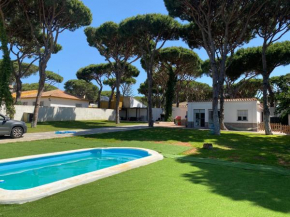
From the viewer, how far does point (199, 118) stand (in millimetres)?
24703

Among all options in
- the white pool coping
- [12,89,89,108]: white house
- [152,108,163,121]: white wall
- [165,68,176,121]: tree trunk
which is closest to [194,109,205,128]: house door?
[165,68,176,121]: tree trunk

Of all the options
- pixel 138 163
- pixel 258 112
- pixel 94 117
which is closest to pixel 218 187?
pixel 138 163

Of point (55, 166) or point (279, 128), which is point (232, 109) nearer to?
point (279, 128)

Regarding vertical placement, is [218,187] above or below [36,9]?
below

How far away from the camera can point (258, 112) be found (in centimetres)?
2302

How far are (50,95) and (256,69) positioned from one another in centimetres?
2633

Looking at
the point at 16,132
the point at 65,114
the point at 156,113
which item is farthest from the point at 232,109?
the point at 65,114

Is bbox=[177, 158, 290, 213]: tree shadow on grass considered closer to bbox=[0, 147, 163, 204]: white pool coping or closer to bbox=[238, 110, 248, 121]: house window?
bbox=[0, 147, 163, 204]: white pool coping

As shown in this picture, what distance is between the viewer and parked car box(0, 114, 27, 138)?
11.7 meters

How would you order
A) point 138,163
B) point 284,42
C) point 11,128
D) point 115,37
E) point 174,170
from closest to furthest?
1. point 174,170
2. point 138,163
3. point 11,128
4. point 284,42
5. point 115,37

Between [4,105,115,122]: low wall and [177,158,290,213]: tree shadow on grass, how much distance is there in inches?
888

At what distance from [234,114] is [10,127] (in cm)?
1999

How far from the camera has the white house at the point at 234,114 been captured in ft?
72.3

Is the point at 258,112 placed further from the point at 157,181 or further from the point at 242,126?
the point at 157,181
